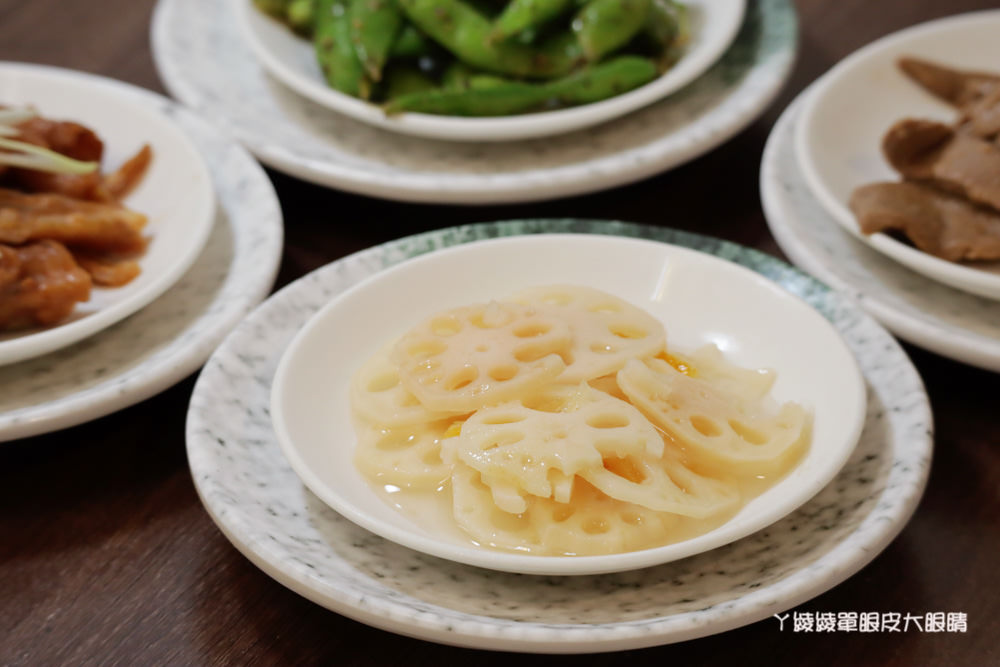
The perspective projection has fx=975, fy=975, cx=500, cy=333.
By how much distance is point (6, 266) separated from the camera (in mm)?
1537

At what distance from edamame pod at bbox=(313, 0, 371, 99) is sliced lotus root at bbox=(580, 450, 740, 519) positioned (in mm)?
1231

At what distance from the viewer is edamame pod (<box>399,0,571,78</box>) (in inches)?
85.0

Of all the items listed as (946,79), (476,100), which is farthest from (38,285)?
(946,79)

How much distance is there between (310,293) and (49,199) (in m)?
0.52

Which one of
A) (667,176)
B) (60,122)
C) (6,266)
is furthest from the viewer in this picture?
(667,176)

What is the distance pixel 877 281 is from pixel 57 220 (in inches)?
56.1

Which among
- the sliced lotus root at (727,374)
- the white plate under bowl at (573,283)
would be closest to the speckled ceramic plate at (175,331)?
Answer: the white plate under bowl at (573,283)

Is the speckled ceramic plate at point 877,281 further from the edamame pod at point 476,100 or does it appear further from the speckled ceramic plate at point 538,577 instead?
the edamame pod at point 476,100

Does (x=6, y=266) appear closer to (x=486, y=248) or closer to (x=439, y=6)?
(x=486, y=248)

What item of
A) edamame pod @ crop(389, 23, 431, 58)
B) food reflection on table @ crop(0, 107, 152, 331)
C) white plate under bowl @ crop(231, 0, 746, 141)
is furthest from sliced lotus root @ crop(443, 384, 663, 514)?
edamame pod @ crop(389, 23, 431, 58)

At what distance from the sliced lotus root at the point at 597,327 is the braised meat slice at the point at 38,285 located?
2.36 ft

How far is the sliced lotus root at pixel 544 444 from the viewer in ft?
3.77

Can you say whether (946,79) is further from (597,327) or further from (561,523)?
(561,523)

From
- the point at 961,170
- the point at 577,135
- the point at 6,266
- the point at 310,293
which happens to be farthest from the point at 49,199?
the point at 961,170
